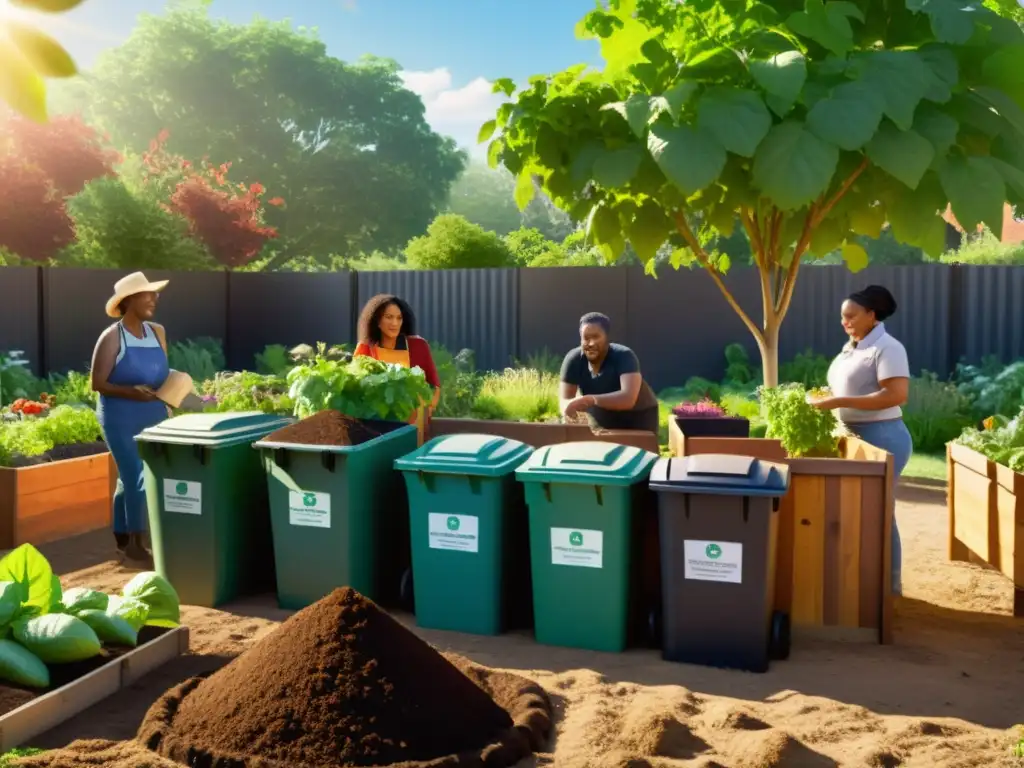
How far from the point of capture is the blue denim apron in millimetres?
6359

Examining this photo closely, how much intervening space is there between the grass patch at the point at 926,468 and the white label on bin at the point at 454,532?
21.5ft

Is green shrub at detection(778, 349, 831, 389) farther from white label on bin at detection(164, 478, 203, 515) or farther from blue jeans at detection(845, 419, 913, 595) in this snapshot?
white label on bin at detection(164, 478, 203, 515)

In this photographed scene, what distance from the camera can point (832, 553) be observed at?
5.15m

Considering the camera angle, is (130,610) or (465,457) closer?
(130,610)

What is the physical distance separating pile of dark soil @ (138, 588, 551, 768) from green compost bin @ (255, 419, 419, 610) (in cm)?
143

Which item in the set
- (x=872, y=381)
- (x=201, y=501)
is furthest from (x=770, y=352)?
(x=201, y=501)

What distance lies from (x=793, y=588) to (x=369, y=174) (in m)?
41.8

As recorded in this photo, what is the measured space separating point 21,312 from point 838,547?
479 inches

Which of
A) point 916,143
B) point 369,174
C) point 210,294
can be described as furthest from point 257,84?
point 916,143

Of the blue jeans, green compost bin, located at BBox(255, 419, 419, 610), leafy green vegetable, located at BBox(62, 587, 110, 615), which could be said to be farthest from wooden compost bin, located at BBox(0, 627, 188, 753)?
the blue jeans

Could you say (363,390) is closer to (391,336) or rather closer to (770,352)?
(391,336)

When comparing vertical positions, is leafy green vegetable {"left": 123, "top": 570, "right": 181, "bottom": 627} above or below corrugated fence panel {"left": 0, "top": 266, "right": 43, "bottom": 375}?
below

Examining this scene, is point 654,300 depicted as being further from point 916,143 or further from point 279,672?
point 279,672

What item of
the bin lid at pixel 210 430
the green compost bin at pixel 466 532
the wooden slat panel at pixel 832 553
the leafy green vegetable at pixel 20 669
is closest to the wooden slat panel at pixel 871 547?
the wooden slat panel at pixel 832 553
